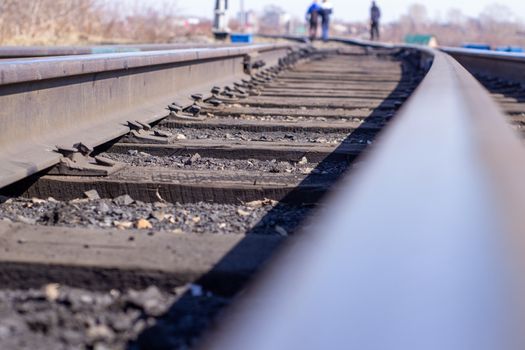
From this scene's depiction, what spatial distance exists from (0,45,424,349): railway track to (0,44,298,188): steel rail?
130 mm

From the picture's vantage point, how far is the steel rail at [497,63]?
30.3 feet

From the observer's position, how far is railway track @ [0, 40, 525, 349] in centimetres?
85

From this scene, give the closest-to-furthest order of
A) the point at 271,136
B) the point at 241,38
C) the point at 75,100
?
the point at 75,100 → the point at 271,136 → the point at 241,38

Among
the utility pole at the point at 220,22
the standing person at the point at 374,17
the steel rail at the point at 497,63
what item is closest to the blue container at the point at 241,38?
the utility pole at the point at 220,22

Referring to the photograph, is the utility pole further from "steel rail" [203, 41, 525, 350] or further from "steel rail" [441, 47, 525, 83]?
"steel rail" [203, 41, 525, 350]

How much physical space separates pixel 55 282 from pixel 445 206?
1295 millimetres

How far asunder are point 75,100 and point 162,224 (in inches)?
61.4

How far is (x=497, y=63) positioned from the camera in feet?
35.8

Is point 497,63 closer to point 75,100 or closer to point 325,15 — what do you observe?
point 75,100

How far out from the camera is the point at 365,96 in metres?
7.71

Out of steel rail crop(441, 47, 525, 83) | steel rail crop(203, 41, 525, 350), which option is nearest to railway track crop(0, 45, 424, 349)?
steel rail crop(203, 41, 525, 350)

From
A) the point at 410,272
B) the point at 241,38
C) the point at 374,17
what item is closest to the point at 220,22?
the point at 241,38

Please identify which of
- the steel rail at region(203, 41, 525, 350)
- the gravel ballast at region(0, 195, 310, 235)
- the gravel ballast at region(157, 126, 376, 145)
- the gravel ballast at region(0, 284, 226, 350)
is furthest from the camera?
the gravel ballast at region(157, 126, 376, 145)

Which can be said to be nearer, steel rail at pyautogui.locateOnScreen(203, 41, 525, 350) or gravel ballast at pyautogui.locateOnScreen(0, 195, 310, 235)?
steel rail at pyautogui.locateOnScreen(203, 41, 525, 350)
